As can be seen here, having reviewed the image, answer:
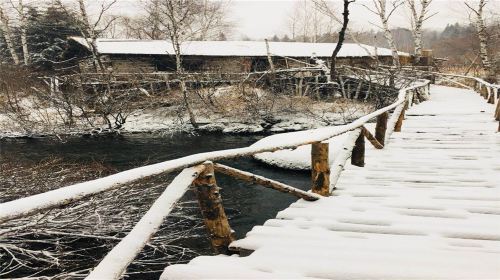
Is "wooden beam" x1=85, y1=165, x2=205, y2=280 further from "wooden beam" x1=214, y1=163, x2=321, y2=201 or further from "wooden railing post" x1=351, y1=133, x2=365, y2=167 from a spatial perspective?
"wooden railing post" x1=351, y1=133, x2=365, y2=167

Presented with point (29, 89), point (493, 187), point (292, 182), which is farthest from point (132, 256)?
point (29, 89)

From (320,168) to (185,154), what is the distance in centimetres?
1320

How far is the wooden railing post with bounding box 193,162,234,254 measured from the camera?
8.80ft

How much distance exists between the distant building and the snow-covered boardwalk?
72.1 feet

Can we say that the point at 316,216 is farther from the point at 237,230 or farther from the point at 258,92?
the point at 258,92

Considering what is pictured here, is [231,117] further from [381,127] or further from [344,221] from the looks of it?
[344,221]

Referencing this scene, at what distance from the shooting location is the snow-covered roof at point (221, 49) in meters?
27.1

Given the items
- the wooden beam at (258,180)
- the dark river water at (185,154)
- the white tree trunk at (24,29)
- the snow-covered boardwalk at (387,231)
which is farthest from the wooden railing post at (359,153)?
the white tree trunk at (24,29)

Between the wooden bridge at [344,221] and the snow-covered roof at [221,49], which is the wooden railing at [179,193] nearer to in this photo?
the wooden bridge at [344,221]

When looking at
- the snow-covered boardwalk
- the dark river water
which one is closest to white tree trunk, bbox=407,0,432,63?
the dark river water

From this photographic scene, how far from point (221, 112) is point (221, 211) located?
21.4 metres

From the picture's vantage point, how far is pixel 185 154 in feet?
55.6

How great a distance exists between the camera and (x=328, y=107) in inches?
940

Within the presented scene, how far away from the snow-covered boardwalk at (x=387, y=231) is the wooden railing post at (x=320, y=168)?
0.56 feet
